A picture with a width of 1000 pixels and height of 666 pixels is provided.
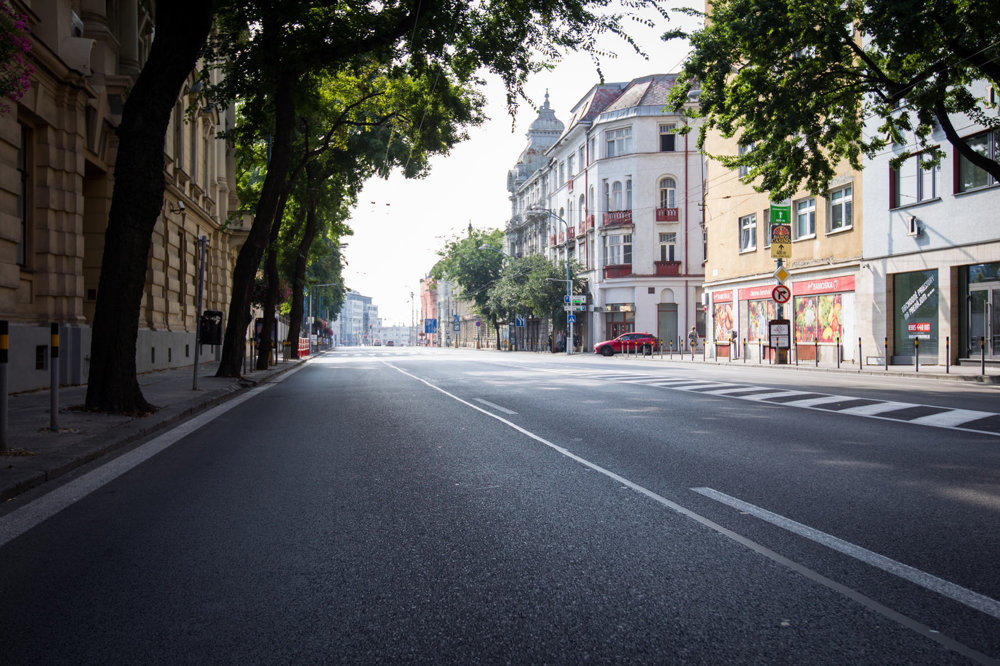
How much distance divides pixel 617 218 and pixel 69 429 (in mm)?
49555

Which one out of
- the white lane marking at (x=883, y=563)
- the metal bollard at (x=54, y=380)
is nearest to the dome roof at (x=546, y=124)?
the metal bollard at (x=54, y=380)

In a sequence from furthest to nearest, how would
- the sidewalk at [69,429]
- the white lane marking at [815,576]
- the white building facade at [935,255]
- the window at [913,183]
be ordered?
the window at [913,183] → the white building facade at [935,255] → the sidewalk at [69,429] → the white lane marking at [815,576]

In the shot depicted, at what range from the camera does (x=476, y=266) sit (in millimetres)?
73438

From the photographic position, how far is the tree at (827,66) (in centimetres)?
1549

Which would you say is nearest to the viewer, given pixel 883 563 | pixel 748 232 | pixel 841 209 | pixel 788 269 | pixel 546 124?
pixel 883 563

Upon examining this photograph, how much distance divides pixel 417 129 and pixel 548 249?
4722cm

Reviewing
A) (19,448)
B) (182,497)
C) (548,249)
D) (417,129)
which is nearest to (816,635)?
(182,497)

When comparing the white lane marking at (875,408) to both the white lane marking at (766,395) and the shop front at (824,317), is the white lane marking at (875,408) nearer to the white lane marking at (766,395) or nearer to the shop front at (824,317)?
the white lane marking at (766,395)

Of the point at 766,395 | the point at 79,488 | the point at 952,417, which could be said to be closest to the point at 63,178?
the point at 79,488

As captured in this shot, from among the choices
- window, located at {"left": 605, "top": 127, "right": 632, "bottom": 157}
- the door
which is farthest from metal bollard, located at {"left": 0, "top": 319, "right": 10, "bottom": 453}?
window, located at {"left": 605, "top": 127, "right": 632, "bottom": 157}

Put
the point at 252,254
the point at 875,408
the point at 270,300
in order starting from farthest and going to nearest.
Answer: the point at 270,300
the point at 252,254
the point at 875,408

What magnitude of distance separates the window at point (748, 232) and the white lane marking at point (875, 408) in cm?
2573

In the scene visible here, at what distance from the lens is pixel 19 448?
284 inches

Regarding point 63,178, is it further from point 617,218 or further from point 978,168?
point 617,218
